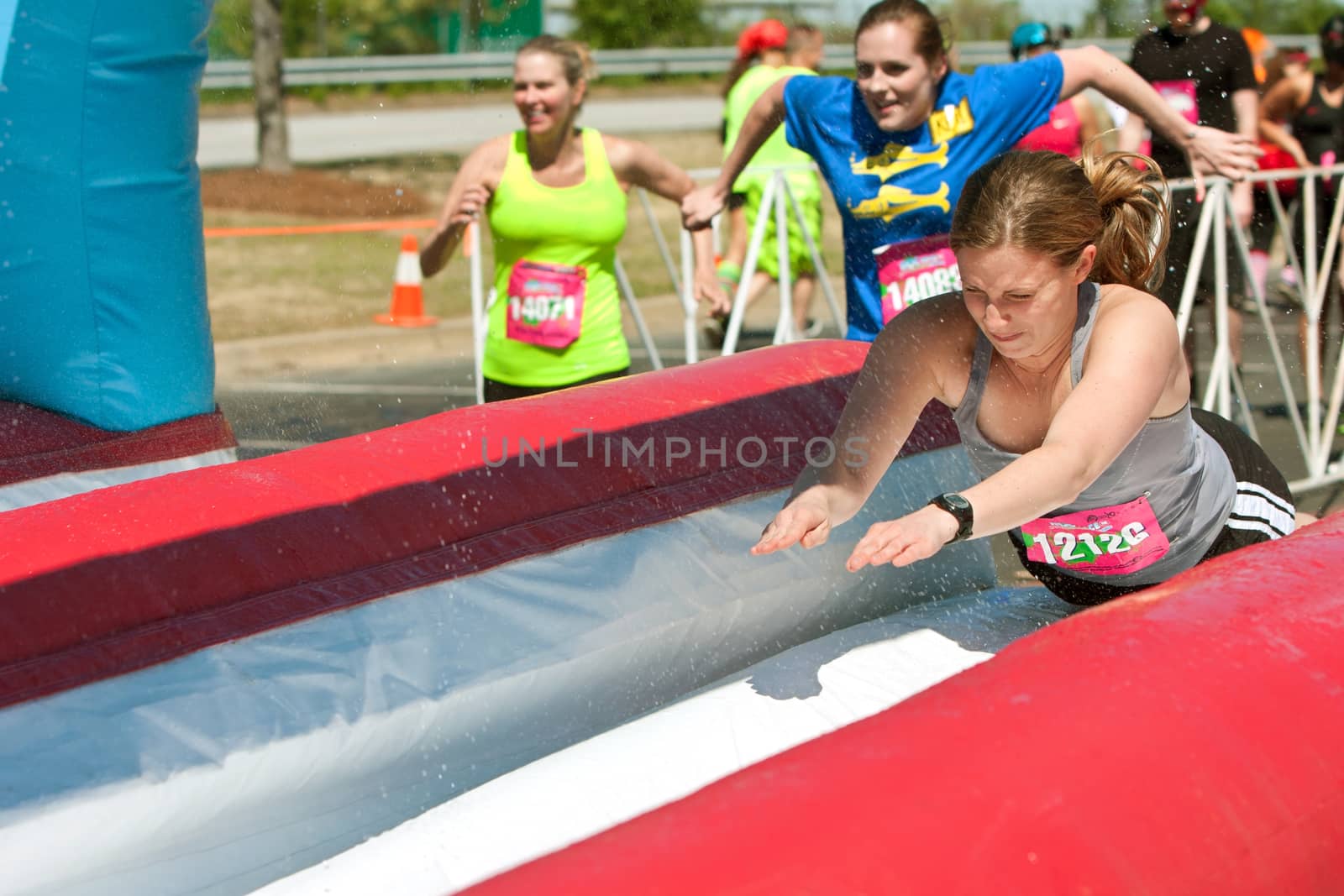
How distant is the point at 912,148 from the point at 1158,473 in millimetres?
1383

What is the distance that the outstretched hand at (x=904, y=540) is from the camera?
1.93m

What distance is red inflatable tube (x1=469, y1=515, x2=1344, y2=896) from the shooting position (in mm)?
1451

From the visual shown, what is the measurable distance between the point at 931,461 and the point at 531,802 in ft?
4.56

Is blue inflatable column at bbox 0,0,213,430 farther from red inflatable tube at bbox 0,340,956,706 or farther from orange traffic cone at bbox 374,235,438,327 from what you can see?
orange traffic cone at bbox 374,235,438,327

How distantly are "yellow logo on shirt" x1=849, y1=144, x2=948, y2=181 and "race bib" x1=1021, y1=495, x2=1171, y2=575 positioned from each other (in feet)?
4.23

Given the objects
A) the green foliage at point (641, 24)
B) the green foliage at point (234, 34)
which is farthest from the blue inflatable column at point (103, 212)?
the green foliage at point (641, 24)

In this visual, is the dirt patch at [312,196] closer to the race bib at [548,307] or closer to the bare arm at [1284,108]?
the bare arm at [1284,108]

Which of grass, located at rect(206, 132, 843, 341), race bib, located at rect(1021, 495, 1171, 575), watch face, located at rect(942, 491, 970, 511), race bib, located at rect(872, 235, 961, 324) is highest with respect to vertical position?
race bib, located at rect(872, 235, 961, 324)

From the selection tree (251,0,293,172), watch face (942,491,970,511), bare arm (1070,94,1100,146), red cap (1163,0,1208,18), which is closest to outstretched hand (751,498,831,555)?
watch face (942,491,970,511)

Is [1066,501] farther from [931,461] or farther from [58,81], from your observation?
[58,81]

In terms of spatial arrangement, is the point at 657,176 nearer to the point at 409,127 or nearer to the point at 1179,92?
the point at 1179,92

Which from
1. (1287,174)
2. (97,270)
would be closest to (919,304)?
(97,270)

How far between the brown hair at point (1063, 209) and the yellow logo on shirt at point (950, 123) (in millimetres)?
1074

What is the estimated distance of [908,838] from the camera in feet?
4.84
